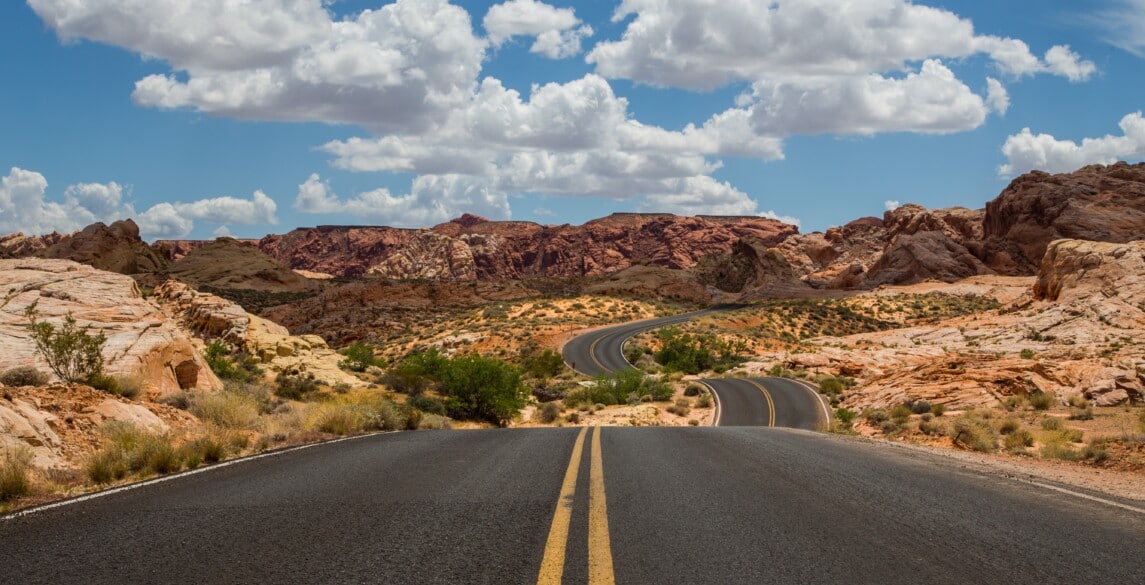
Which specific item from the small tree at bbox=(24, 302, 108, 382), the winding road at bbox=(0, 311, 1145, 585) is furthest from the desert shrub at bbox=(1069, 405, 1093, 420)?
the small tree at bbox=(24, 302, 108, 382)

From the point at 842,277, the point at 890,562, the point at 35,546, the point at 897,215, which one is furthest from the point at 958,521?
the point at 897,215

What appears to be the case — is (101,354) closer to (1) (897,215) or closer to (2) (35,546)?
(2) (35,546)

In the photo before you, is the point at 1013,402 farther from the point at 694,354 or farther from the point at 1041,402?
the point at 694,354

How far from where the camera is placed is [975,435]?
15.3 metres

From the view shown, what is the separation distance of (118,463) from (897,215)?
120845 mm

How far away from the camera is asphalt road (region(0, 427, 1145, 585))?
4.68 meters

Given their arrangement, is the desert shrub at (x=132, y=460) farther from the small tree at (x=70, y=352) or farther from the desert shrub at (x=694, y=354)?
the desert shrub at (x=694, y=354)

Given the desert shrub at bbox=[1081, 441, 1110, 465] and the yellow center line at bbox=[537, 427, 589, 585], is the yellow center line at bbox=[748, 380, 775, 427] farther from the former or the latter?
the yellow center line at bbox=[537, 427, 589, 585]

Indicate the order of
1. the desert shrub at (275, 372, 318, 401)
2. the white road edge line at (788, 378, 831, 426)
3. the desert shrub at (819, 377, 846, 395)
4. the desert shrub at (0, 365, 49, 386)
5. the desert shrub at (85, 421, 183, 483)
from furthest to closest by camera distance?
the desert shrub at (819, 377, 846, 395), the white road edge line at (788, 378, 831, 426), the desert shrub at (275, 372, 318, 401), the desert shrub at (0, 365, 49, 386), the desert shrub at (85, 421, 183, 483)

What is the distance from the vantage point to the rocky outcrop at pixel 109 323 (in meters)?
15.3

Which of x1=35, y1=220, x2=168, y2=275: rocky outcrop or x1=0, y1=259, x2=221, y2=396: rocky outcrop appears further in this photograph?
x1=35, y1=220, x2=168, y2=275: rocky outcrop

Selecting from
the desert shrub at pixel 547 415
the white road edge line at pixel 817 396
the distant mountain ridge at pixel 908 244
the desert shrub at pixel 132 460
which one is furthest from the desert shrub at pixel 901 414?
the distant mountain ridge at pixel 908 244

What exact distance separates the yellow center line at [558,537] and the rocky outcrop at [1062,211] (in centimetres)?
8812

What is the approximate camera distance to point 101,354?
49.1 feet
